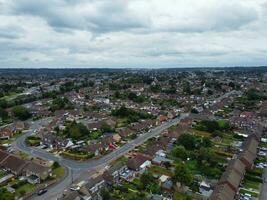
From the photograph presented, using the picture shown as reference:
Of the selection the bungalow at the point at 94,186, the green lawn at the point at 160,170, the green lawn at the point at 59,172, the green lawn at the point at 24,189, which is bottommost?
the green lawn at the point at 24,189

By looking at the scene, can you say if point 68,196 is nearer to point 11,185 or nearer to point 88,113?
point 11,185

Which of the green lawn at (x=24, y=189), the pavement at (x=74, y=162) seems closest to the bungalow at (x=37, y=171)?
the green lawn at (x=24, y=189)

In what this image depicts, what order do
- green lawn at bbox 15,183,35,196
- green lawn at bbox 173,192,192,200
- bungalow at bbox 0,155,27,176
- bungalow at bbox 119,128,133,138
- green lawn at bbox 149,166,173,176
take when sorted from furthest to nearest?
bungalow at bbox 119,128,133,138 → bungalow at bbox 0,155,27,176 → green lawn at bbox 149,166,173,176 → green lawn at bbox 15,183,35,196 → green lawn at bbox 173,192,192,200

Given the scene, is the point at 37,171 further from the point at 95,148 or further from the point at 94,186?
the point at 95,148

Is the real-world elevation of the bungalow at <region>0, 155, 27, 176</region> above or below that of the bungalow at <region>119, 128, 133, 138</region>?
below

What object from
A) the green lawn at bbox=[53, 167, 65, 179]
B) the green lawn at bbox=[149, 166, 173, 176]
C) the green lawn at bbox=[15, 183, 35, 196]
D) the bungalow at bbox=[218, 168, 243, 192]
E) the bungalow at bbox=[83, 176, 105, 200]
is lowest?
the green lawn at bbox=[15, 183, 35, 196]

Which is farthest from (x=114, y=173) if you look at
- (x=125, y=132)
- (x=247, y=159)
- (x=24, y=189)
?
(x=125, y=132)

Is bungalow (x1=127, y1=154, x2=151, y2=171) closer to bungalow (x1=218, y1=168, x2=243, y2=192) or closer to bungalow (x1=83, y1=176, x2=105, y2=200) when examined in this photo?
bungalow (x1=83, y1=176, x2=105, y2=200)

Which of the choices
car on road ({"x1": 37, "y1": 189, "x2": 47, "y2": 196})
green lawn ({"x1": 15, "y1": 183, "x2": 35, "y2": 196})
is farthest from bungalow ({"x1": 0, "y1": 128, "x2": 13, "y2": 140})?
car on road ({"x1": 37, "y1": 189, "x2": 47, "y2": 196})

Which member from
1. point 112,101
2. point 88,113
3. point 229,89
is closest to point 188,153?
point 88,113

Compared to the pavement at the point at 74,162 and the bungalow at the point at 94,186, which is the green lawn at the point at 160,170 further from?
the bungalow at the point at 94,186

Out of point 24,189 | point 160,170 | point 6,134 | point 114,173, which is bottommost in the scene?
point 24,189
